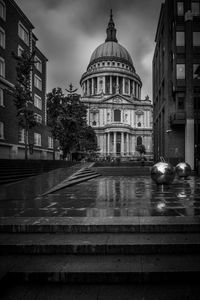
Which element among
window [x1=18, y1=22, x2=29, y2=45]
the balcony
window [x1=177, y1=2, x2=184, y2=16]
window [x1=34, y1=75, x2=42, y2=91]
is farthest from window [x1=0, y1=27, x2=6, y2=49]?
window [x1=177, y1=2, x2=184, y2=16]

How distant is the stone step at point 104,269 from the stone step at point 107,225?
817 millimetres

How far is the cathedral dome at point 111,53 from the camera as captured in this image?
108900 millimetres

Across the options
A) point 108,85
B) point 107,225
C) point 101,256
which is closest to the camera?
point 101,256

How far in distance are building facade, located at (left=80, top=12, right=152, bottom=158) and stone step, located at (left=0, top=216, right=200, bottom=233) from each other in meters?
85.4

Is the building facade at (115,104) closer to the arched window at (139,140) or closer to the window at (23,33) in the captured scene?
the arched window at (139,140)

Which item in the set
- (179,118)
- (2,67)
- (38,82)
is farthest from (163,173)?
(38,82)

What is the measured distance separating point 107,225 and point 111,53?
116 meters

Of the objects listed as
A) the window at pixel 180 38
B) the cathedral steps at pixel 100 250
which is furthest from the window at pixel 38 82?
the cathedral steps at pixel 100 250

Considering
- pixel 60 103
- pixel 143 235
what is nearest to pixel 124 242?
pixel 143 235

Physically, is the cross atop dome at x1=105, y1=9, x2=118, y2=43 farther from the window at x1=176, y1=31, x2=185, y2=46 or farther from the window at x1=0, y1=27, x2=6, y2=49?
the window at x1=0, y1=27, x2=6, y2=49

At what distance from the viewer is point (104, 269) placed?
3.50 m

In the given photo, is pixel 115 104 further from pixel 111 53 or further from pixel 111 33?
pixel 111 33

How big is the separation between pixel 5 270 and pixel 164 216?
11.6 ft

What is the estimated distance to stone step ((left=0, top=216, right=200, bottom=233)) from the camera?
4625 millimetres
